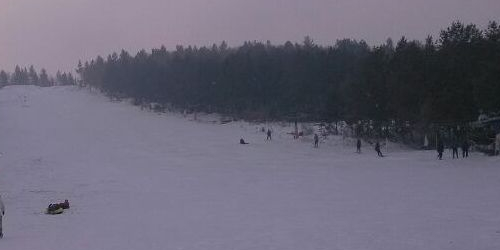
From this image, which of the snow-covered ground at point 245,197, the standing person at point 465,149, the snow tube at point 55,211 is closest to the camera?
the snow-covered ground at point 245,197

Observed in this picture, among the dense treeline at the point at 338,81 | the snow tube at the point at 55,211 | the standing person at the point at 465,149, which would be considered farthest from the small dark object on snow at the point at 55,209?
the dense treeline at the point at 338,81

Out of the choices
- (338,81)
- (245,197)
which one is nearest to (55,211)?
(245,197)

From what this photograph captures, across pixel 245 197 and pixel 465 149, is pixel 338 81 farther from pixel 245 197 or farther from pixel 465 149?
pixel 245 197

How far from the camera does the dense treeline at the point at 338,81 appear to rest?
39.9 meters

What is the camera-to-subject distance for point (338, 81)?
74.8m

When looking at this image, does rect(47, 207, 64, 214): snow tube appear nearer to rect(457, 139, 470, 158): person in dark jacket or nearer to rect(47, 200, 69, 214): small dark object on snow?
rect(47, 200, 69, 214): small dark object on snow

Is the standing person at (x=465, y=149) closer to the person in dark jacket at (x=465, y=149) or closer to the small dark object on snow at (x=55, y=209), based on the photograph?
the person in dark jacket at (x=465, y=149)

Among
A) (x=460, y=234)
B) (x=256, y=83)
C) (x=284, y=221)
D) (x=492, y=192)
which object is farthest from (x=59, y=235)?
(x=256, y=83)

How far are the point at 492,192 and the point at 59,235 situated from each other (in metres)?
13.7

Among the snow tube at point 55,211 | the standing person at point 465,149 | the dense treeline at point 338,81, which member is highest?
the dense treeline at point 338,81

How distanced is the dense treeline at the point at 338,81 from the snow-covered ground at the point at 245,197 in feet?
13.4

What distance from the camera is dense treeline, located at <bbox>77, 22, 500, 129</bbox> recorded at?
39875 mm

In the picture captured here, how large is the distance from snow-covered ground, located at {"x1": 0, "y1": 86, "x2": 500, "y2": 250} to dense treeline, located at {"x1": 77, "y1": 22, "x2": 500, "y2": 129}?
13.4 feet

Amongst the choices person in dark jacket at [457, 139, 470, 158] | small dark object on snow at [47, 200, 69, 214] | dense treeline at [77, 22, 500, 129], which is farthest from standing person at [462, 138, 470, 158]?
small dark object on snow at [47, 200, 69, 214]
